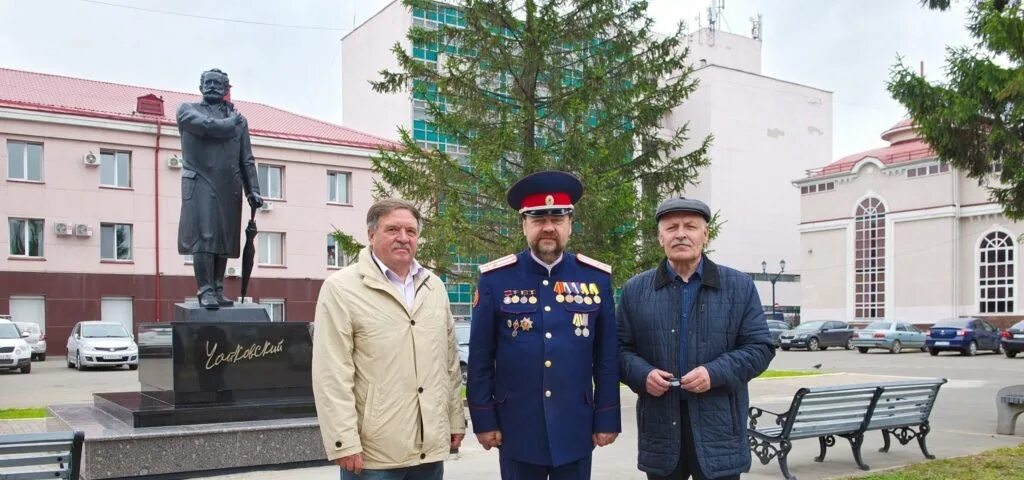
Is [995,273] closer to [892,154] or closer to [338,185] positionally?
[892,154]

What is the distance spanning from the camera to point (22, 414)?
1284cm

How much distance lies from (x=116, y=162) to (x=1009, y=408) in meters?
28.7

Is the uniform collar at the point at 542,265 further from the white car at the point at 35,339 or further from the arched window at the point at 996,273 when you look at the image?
the arched window at the point at 996,273

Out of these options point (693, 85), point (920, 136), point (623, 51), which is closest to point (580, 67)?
point (623, 51)

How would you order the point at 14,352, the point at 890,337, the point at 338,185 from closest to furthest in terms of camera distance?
the point at 14,352 < the point at 890,337 < the point at 338,185

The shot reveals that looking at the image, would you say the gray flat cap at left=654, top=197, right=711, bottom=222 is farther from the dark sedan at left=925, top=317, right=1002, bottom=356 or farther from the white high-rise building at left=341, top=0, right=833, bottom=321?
the white high-rise building at left=341, top=0, right=833, bottom=321

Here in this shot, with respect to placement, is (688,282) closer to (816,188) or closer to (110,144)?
(110,144)

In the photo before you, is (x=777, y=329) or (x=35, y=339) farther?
(x=777, y=329)

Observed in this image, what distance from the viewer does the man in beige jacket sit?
12.5 feet

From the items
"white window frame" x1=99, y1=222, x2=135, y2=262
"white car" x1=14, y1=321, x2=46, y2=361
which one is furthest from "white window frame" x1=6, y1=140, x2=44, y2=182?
"white car" x1=14, y1=321, x2=46, y2=361

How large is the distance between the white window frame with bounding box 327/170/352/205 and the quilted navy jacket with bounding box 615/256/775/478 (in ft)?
104

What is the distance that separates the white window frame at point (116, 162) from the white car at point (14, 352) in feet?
26.1

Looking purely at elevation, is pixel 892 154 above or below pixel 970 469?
above

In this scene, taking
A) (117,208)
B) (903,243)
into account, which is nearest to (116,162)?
(117,208)
